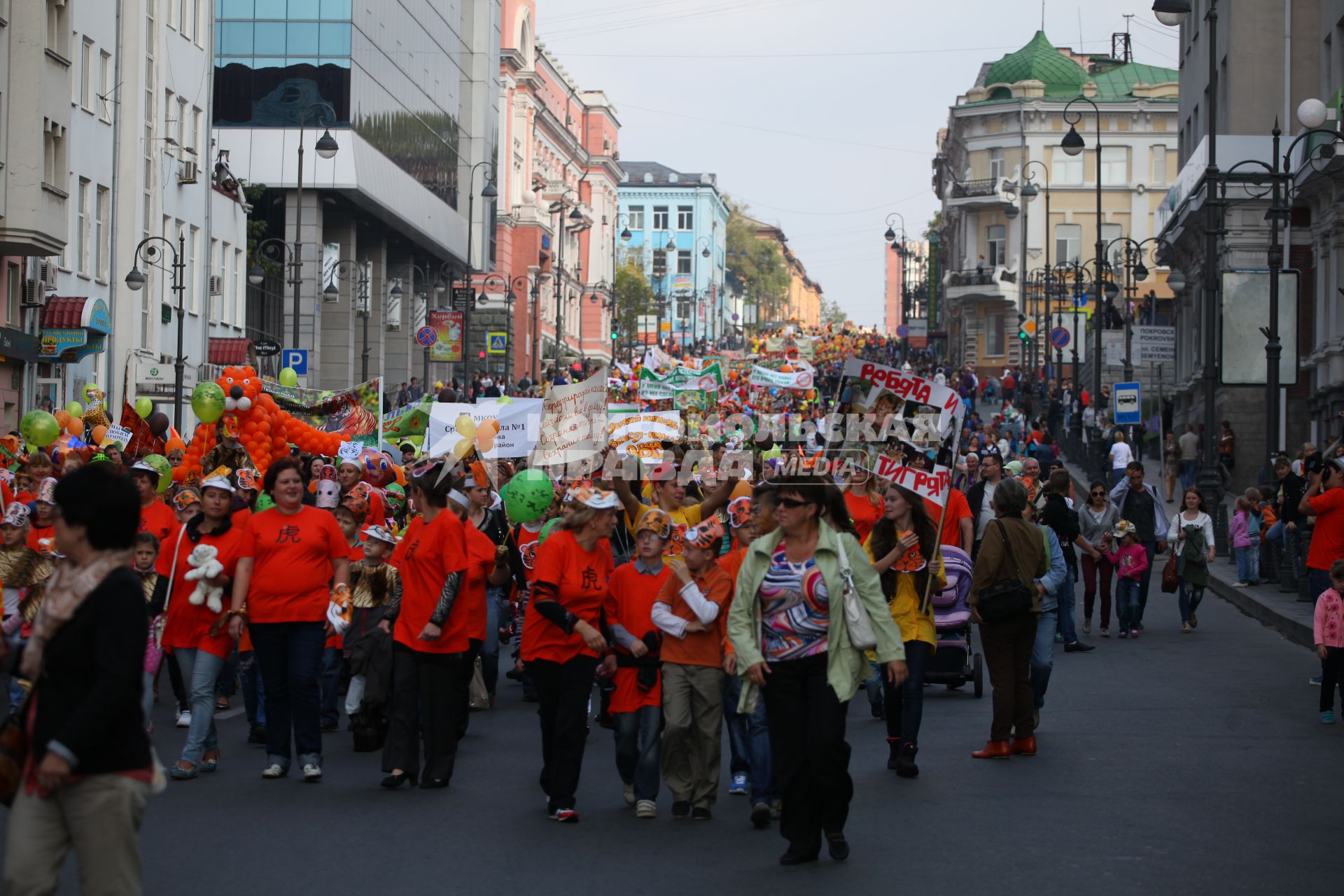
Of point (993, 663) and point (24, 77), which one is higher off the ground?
point (24, 77)

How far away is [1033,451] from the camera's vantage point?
32.2m

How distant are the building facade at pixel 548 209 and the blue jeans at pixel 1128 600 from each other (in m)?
49.8

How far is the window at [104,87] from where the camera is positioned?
3844 cm

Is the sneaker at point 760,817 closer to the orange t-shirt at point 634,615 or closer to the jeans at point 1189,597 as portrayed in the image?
the orange t-shirt at point 634,615

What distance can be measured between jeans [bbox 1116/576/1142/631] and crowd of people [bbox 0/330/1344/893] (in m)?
3.28

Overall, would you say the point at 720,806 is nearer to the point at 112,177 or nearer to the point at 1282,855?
the point at 1282,855

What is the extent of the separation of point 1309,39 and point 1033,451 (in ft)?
47.4

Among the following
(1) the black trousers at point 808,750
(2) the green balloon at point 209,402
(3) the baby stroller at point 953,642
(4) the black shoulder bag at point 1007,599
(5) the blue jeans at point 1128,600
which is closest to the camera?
(1) the black trousers at point 808,750

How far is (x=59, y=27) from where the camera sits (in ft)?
115

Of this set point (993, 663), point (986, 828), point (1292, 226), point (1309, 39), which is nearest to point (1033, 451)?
point (1292, 226)

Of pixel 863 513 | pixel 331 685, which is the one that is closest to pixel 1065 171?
pixel 863 513

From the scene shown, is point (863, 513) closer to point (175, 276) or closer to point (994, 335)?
point (175, 276)

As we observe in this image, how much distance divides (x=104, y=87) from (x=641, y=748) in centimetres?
3286

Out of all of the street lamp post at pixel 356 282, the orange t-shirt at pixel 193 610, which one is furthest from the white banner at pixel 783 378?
the orange t-shirt at pixel 193 610
